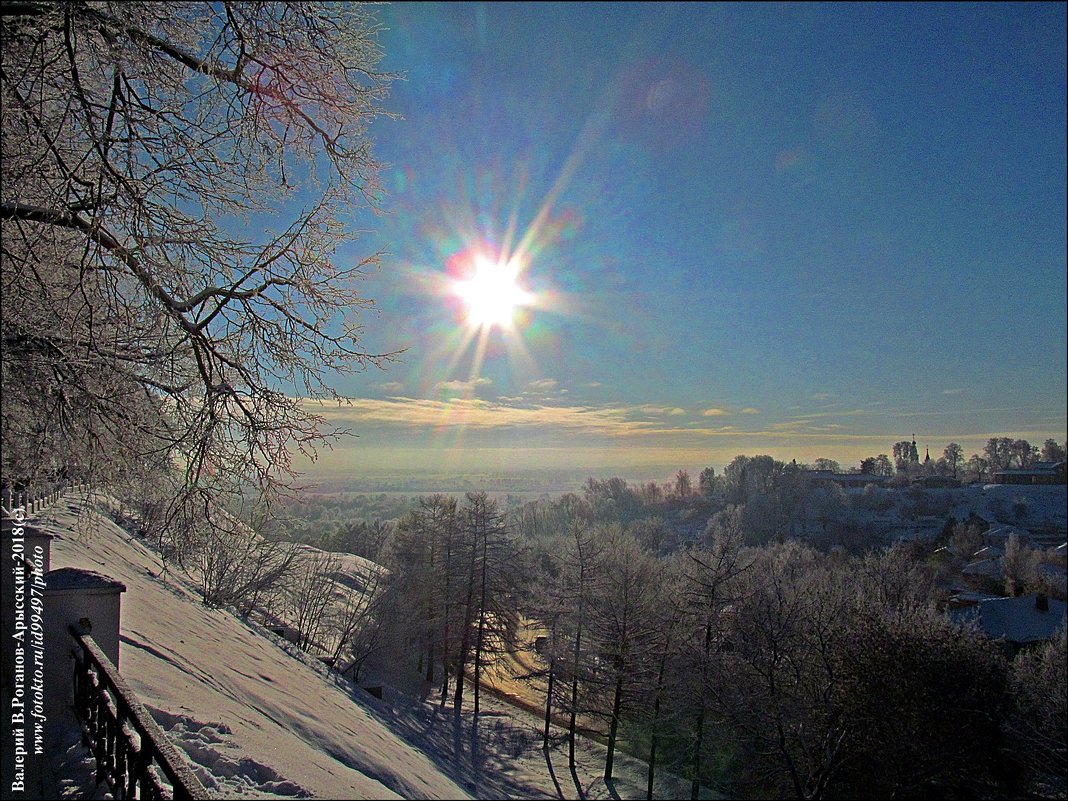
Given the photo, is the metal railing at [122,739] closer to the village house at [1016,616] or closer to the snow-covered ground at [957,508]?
the village house at [1016,616]

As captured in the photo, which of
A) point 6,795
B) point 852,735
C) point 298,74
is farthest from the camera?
point 852,735

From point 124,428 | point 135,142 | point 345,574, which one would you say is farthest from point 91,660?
point 345,574

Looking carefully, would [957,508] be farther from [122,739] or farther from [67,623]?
[122,739]

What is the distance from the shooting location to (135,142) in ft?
13.0

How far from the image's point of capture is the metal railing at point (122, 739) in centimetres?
274

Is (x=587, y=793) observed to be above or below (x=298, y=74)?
below

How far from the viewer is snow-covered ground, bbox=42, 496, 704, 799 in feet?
13.4

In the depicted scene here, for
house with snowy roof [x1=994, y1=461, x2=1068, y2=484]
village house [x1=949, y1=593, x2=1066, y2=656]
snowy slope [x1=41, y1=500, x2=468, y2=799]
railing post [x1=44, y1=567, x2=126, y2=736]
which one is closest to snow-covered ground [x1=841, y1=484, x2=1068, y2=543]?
house with snowy roof [x1=994, y1=461, x2=1068, y2=484]

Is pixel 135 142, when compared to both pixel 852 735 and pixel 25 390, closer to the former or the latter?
pixel 25 390

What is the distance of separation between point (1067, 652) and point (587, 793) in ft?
50.0

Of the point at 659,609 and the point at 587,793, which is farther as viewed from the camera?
the point at 659,609

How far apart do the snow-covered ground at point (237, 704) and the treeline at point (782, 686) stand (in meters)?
3.77

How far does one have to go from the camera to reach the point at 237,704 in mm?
5566

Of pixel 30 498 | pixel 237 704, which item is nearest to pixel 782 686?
pixel 237 704
